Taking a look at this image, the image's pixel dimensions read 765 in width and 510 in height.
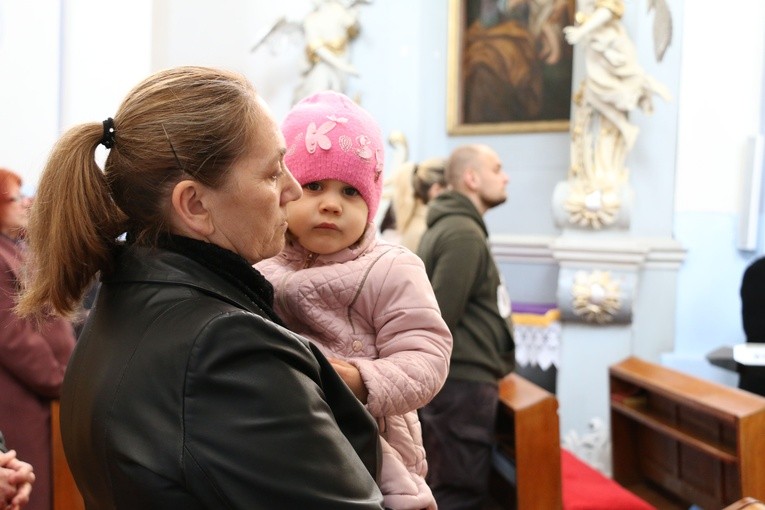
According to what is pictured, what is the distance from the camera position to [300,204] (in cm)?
174

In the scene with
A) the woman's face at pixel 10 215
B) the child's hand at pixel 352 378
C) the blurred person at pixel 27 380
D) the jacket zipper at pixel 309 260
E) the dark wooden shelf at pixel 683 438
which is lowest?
the dark wooden shelf at pixel 683 438

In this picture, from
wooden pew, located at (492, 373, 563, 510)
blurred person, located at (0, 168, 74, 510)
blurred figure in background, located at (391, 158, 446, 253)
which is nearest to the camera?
blurred person, located at (0, 168, 74, 510)

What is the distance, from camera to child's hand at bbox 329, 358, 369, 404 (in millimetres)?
1529

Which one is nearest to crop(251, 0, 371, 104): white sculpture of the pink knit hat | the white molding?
the white molding

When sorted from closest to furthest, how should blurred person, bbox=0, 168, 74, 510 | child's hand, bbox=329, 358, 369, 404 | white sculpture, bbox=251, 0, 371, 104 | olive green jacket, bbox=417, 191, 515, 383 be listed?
child's hand, bbox=329, 358, 369, 404 → blurred person, bbox=0, 168, 74, 510 → olive green jacket, bbox=417, 191, 515, 383 → white sculpture, bbox=251, 0, 371, 104

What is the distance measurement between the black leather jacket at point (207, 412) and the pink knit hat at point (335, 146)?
51 centimetres

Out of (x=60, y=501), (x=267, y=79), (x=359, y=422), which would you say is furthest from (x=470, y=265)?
(x=267, y=79)

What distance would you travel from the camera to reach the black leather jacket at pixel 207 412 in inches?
43.5

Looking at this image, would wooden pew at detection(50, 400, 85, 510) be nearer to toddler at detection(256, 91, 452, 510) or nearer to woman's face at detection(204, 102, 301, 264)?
toddler at detection(256, 91, 452, 510)

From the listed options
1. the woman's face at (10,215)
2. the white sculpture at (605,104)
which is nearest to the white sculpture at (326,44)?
the white sculpture at (605,104)

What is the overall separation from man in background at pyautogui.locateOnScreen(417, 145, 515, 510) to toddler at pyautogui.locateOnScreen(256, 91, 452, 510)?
182 centimetres

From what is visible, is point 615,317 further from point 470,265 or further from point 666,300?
point 470,265

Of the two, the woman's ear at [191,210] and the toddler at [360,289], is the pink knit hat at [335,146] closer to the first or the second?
the toddler at [360,289]

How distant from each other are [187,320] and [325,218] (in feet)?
1.92
